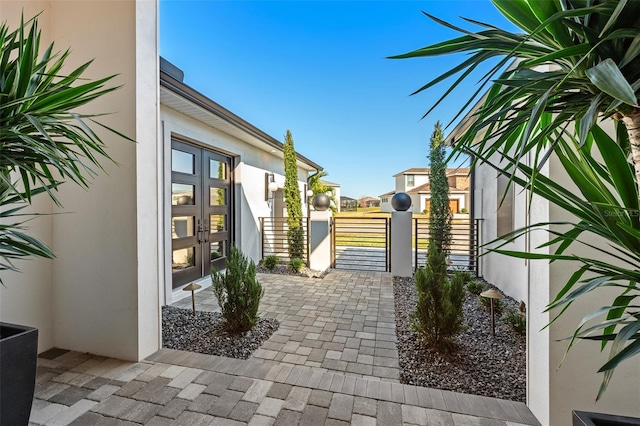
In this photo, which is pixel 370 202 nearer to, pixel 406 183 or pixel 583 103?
pixel 406 183

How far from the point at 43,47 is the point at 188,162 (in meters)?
2.66

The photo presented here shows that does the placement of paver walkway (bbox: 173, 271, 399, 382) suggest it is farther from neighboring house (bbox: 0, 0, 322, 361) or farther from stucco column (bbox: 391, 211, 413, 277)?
neighboring house (bbox: 0, 0, 322, 361)

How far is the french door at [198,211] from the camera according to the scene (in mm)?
5039

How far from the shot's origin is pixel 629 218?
1.01 metres

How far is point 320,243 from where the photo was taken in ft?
23.7

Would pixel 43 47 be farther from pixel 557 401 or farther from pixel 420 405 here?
pixel 557 401

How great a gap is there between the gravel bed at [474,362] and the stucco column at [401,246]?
2.61 metres

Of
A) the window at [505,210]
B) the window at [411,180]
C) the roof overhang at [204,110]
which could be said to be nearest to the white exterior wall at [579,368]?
the window at [505,210]

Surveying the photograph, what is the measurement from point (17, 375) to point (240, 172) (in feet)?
18.8

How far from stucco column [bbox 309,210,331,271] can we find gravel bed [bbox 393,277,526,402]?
11.4ft

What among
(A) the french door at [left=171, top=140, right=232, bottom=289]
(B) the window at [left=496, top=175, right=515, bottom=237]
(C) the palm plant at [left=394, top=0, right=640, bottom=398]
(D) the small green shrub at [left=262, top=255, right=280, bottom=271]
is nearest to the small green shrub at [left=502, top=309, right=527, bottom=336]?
(B) the window at [left=496, top=175, right=515, bottom=237]

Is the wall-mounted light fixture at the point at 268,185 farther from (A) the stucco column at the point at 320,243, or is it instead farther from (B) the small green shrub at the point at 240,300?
(B) the small green shrub at the point at 240,300

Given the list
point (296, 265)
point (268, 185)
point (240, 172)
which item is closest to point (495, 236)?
point (296, 265)

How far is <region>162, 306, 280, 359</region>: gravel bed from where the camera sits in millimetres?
2973
